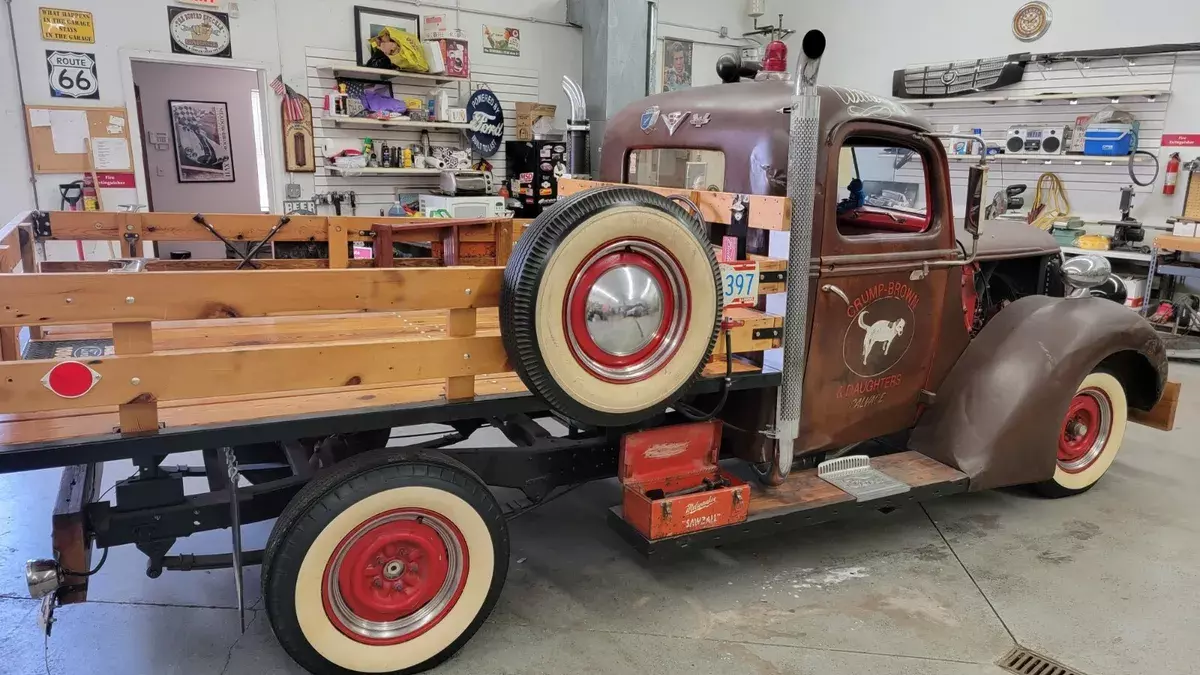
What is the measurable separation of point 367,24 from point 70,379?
6995mm

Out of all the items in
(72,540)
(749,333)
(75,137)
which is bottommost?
(72,540)

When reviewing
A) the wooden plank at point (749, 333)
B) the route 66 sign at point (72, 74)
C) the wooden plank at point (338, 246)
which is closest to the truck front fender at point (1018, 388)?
the wooden plank at point (749, 333)

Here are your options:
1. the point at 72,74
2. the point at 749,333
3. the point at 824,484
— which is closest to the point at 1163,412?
the point at 824,484

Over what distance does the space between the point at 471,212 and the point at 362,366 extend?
599 cm

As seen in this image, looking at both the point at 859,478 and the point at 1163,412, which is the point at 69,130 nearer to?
the point at 859,478

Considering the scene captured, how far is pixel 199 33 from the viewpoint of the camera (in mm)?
7277

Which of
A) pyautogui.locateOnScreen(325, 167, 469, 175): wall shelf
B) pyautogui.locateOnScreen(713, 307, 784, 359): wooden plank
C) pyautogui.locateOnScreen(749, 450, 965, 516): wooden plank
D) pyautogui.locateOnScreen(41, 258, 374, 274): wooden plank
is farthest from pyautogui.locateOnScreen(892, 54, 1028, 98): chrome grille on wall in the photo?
pyautogui.locateOnScreen(41, 258, 374, 274): wooden plank

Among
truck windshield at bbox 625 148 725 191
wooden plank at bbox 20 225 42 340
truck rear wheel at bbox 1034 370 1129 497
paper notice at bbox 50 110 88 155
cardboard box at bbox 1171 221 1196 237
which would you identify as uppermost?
paper notice at bbox 50 110 88 155

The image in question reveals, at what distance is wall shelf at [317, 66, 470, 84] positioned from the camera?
777 cm

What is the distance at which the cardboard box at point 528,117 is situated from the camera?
9.16m

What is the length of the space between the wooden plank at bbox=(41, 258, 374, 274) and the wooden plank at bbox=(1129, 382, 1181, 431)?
3955mm

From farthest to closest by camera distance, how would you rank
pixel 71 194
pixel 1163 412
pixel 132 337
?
pixel 71 194, pixel 1163 412, pixel 132 337

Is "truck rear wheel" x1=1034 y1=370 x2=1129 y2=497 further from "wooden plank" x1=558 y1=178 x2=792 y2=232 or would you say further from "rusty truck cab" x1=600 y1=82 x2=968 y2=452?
"wooden plank" x1=558 y1=178 x2=792 y2=232

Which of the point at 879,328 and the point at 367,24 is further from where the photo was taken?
the point at 367,24
